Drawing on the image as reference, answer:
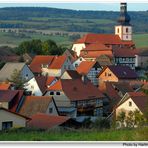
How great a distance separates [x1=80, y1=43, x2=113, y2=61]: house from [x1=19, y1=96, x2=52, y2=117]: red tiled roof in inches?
1701

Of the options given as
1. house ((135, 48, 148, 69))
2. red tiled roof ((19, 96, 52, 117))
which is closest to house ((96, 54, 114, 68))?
house ((135, 48, 148, 69))

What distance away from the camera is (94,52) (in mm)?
79250

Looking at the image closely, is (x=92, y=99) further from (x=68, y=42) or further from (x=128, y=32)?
(x=68, y=42)

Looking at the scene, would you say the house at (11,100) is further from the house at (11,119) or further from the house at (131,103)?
the house at (11,119)

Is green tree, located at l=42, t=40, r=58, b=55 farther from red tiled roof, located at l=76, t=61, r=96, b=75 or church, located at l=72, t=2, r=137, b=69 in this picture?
red tiled roof, located at l=76, t=61, r=96, b=75

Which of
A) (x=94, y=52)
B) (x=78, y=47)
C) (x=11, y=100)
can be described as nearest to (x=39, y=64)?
(x=94, y=52)

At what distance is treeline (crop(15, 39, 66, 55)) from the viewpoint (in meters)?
76.3

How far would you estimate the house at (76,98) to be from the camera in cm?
3923

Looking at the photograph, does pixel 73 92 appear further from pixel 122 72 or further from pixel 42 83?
pixel 122 72

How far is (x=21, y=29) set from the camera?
14462 cm

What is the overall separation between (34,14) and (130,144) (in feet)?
507

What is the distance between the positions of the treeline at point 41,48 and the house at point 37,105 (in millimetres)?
43158

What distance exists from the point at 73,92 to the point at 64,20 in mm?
122701

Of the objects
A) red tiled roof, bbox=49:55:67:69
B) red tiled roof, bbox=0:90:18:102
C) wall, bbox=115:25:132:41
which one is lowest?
red tiled roof, bbox=0:90:18:102
